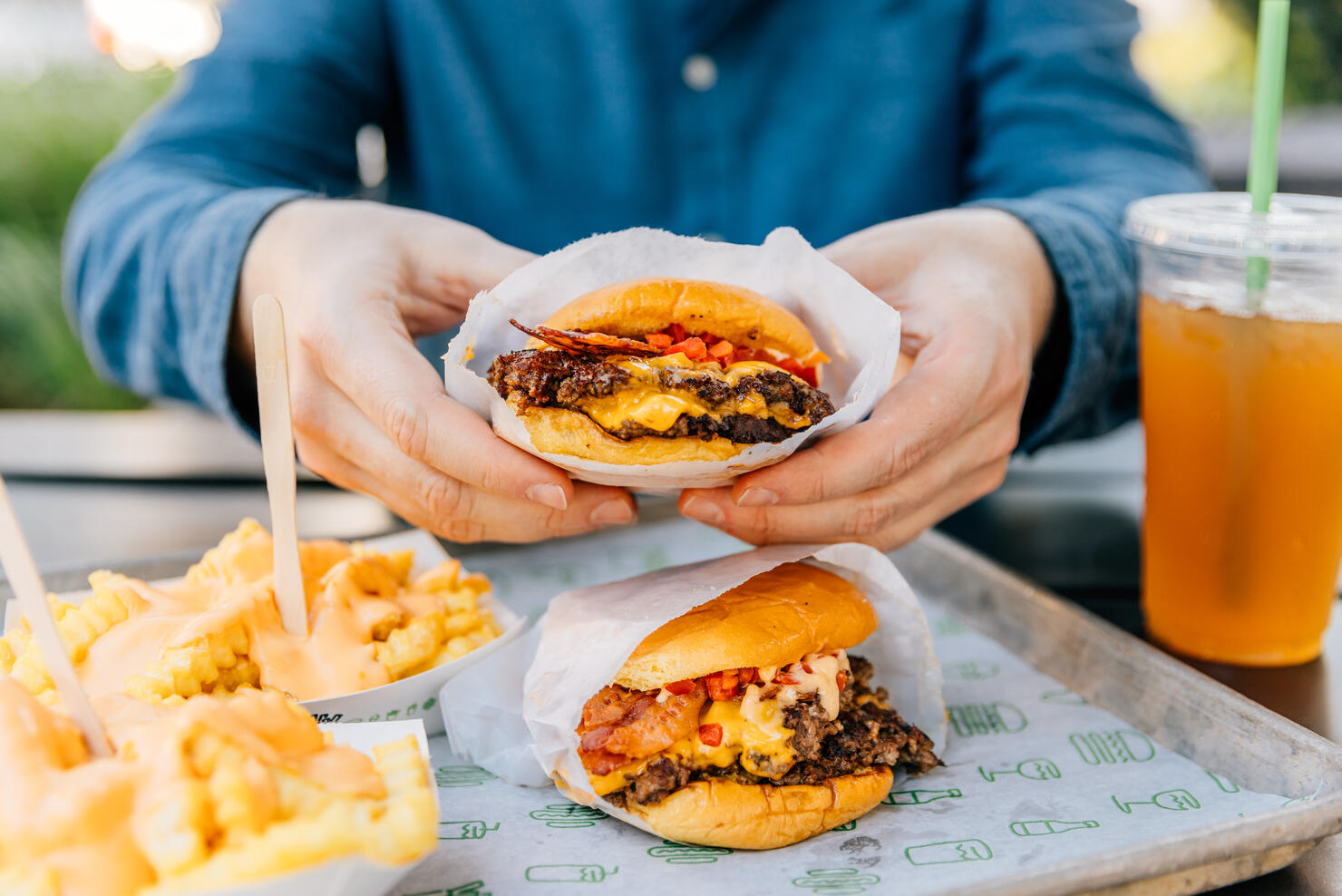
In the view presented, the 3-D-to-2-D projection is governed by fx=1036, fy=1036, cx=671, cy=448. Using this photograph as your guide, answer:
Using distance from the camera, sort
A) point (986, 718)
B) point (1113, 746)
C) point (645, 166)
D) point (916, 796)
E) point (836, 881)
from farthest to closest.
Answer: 1. point (645, 166)
2. point (986, 718)
3. point (1113, 746)
4. point (916, 796)
5. point (836, 881)

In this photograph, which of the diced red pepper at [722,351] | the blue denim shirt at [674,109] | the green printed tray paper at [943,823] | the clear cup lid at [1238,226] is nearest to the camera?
the green printed tray paper at [943,823]

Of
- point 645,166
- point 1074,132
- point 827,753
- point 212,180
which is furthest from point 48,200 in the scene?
point 827,753

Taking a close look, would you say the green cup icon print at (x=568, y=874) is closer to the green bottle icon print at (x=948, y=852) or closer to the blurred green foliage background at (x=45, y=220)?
the green bottle icon print at (x=948, y=852)

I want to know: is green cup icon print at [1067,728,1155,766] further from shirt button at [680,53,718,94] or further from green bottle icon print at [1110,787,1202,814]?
shirt button at [680,53,718,94]

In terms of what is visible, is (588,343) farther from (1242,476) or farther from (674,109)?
(674,109)

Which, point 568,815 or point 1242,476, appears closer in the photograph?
point 568,815

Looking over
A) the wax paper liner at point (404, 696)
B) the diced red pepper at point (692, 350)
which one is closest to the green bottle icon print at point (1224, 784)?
the diced red pepper at point (692, 350)
